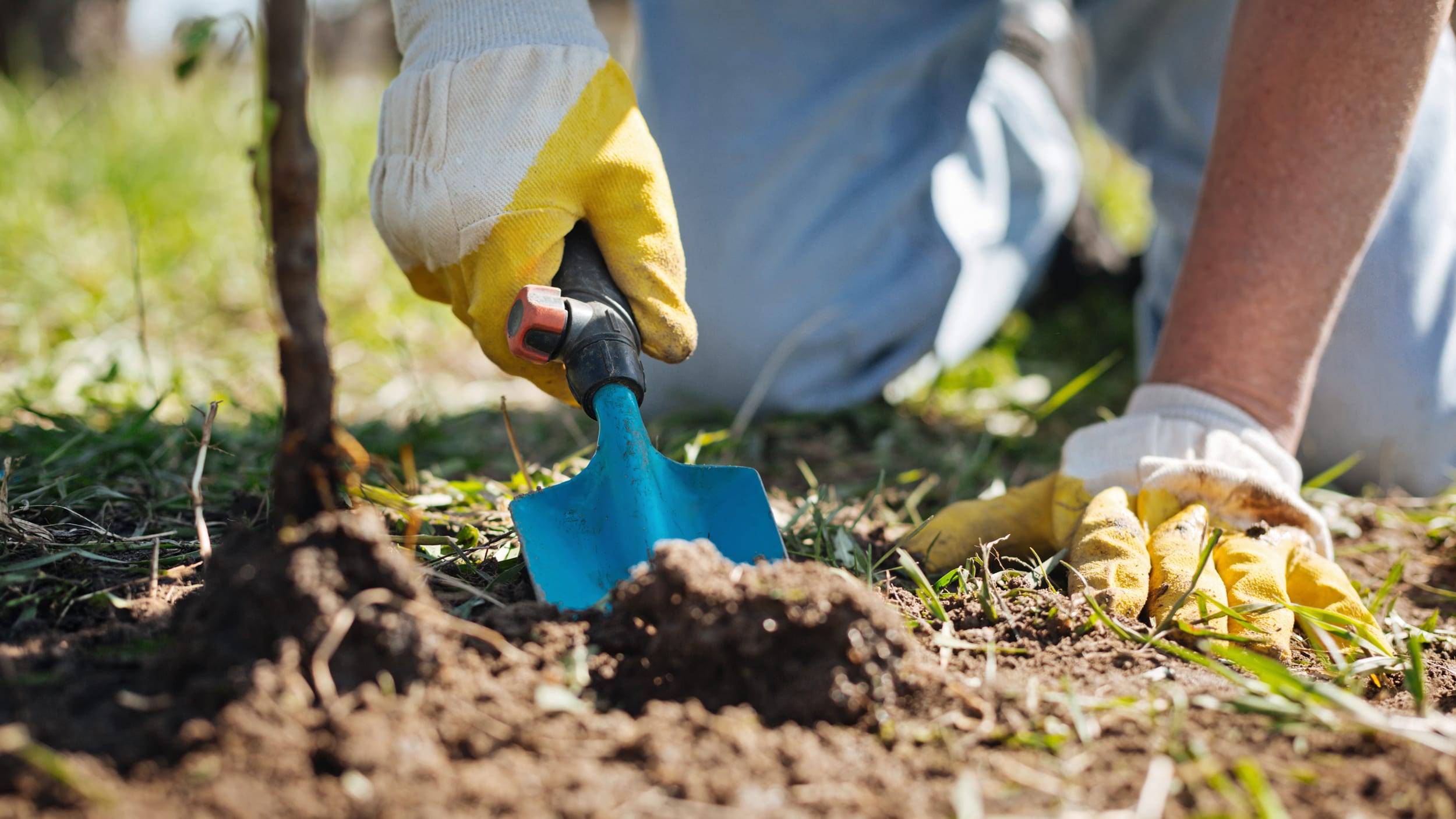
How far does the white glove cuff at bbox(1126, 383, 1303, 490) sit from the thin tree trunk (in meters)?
1.16

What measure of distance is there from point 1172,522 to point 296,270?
113 centimetres

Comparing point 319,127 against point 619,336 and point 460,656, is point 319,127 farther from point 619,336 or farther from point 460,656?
point 460,656

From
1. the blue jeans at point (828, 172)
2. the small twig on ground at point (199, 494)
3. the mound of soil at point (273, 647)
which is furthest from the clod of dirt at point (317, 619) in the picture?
the blue jeans at point (828, 172)

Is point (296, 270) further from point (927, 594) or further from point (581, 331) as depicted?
point (927, 594)

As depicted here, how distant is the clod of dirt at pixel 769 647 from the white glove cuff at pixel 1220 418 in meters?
0.76

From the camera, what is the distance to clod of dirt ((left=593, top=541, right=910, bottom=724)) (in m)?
0.96

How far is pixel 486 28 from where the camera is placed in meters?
1.39

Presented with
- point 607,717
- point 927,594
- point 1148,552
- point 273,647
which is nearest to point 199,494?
point 273,647

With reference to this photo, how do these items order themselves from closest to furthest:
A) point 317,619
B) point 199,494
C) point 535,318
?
point 317,619 < point 199,494 < point 535,318

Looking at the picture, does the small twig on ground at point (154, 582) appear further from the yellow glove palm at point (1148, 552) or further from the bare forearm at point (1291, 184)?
the bare forearm at point (1291, 184)

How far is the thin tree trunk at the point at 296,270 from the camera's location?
869mm

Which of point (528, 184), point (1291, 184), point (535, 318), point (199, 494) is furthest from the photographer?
point (1291, 184)

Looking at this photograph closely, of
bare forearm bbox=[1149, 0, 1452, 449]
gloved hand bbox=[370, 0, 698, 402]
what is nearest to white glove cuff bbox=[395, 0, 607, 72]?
gloved hand bbox=[370, 0, 698, 402]

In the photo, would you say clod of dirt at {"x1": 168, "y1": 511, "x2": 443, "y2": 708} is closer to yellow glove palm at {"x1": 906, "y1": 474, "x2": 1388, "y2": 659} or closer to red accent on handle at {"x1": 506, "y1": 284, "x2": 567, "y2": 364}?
red accent on handle at {"x1": 506, "y1": 284, "x2": 567, "y2": 364}
